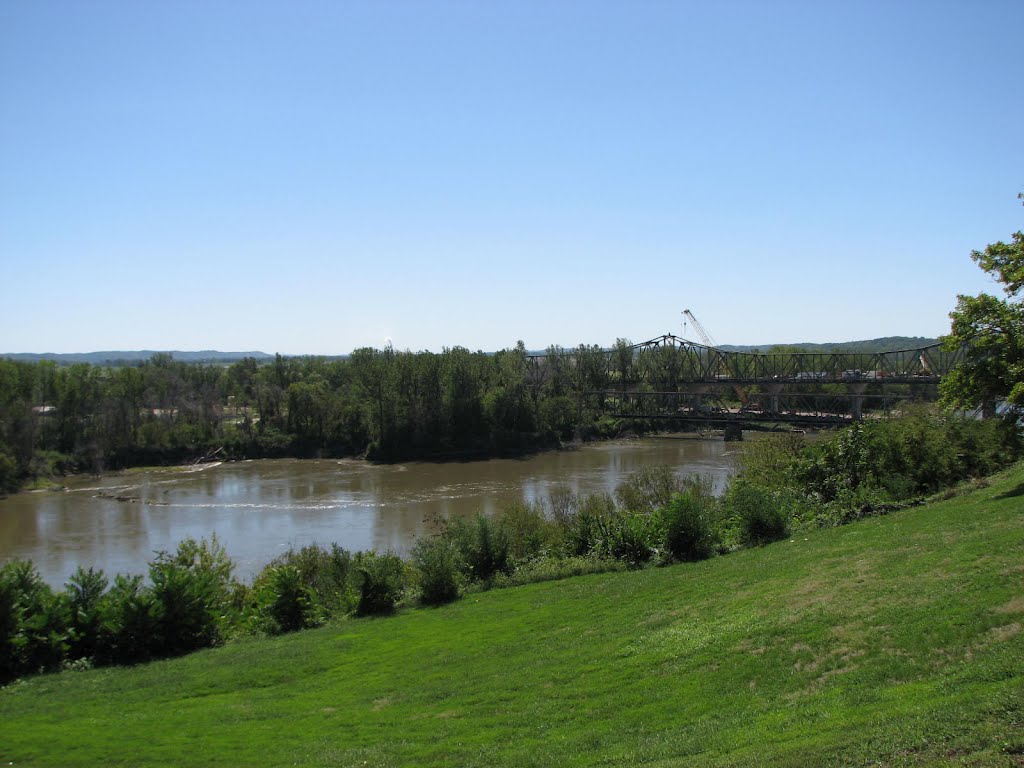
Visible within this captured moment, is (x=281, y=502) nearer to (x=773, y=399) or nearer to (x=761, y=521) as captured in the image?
(x=761, y=521)

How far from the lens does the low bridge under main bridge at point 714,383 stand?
75875 mm

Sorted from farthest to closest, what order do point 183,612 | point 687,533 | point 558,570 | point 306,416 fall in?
point 306,416 → point 558,570 → point 687,533 → point 183,612

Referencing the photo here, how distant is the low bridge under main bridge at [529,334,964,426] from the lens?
2987 inches

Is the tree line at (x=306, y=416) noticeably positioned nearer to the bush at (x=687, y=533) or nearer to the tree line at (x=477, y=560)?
the tree line at (x=477, y=560)

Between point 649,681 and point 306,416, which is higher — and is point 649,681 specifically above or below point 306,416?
below

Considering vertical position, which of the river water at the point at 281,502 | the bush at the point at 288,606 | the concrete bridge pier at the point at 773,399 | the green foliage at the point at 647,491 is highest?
the concrete bridge pier at the point at 773,399

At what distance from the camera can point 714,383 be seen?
83.9 meters

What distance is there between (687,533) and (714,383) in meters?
63.9

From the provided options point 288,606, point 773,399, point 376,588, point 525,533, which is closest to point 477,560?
point 376,588

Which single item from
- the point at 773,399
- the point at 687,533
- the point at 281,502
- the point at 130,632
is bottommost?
the point at 281,502

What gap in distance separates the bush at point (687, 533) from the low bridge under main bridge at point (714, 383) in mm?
51926

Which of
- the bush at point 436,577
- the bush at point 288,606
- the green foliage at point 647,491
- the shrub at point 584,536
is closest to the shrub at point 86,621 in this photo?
the bush at point 288,606

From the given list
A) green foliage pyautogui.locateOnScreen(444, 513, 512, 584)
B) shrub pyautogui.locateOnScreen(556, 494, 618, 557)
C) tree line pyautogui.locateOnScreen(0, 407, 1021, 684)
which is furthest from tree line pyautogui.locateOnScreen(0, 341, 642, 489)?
green foliage pyautogui.locateOnScreen(444, 513, 512, 584)

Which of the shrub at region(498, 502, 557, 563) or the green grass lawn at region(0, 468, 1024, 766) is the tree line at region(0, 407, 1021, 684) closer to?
the shrub at region(498, 502, 557, 563)
